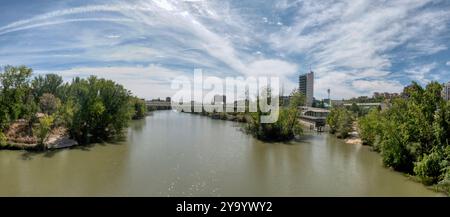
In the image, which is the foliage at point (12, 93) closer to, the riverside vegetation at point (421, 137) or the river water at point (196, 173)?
the river water at point (196, 173)

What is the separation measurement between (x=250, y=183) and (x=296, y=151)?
34.9 ft

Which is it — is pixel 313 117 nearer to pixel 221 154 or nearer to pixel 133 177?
pixel 221 154

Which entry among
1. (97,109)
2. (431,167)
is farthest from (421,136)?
(97,109)

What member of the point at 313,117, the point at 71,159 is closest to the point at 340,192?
the point at 71,159

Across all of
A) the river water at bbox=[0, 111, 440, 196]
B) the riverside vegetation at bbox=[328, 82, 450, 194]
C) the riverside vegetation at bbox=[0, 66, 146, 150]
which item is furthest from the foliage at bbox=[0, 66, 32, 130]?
the riverside vegetation at bbox=[328, 82, 450, 194]

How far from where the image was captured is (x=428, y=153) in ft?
47.5

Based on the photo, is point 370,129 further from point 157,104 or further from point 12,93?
point 157,104

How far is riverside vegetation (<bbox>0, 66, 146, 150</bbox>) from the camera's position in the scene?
67.6 feet

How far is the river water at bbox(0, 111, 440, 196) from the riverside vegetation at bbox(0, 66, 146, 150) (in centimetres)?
211

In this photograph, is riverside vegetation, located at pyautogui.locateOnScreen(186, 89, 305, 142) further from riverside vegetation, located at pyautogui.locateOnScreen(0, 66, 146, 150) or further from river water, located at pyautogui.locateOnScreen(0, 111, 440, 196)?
riverside vegetation, located at pyautogui.locateOnScreen(0, 66, 146, 150)

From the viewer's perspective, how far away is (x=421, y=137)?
1487cm

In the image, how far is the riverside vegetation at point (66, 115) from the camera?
20.6m

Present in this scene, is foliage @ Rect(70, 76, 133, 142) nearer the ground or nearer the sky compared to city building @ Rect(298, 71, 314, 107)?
nearer the ground
